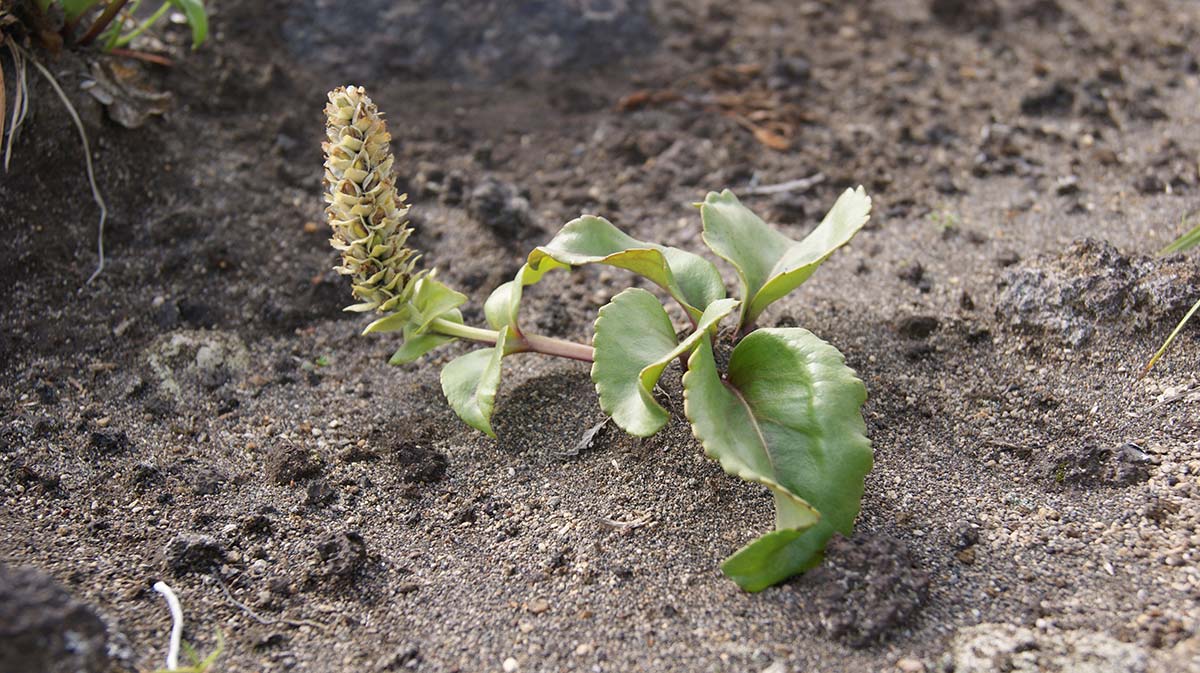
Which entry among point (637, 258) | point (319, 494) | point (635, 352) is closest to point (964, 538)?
point (635, 352)

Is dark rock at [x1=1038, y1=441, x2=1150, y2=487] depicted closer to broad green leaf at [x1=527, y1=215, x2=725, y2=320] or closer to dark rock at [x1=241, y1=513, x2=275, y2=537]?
broad green leaf at [x1=527, y1=215, x2=725, y2=320]

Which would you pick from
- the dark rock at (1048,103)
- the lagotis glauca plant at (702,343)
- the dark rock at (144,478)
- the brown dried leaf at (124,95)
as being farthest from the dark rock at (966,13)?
the dark rock at (144,478)

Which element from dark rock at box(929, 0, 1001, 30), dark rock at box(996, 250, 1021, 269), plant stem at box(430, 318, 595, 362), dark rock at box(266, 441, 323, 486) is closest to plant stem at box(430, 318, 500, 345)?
plant stem at box(430, 318, 595, 362)

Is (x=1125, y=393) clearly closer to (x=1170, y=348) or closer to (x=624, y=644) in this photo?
(x=1170, y=348)

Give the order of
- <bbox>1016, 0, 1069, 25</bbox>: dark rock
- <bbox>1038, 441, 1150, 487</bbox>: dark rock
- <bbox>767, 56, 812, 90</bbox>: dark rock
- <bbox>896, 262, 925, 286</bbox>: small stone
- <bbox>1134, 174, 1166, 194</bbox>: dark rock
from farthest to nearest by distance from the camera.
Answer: <bbox>1016, 0, 1069, 25</bbox>: dark rock
<bbox>767, 56, 812, 90</bbox>: dark rock
<bbox>1134, 174, 1166, 194</bbox>: dark rock
<bbox>896, 262, 925, 286</bbox>: small stone
<bbox>1038, 441, 1150, 487</bbox>: dark rock

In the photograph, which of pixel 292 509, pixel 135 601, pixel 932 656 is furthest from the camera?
pixel 292 509

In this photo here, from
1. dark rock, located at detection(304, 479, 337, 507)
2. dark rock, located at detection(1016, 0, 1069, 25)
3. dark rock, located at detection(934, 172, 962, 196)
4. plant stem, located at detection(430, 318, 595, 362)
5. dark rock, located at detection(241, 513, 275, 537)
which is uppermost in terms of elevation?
dark rock, located at detection(1016, 0, 1069, 25)

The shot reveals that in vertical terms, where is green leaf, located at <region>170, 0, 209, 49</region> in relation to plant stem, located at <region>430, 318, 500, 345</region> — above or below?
above

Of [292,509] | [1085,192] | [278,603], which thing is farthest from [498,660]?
[1085,192]
